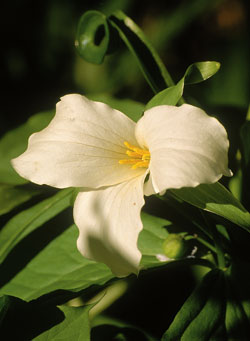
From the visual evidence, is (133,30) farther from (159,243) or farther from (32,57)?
(32,57)

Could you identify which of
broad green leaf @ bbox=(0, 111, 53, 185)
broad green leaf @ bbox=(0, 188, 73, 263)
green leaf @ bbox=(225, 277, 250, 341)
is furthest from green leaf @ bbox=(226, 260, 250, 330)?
broad green leaf @ bbox=(0, 111, 53, 185)

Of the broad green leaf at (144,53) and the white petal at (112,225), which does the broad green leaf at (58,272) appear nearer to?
the white petal at (112,225)

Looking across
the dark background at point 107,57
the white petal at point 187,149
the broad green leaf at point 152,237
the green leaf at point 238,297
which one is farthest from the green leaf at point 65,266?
the dark background at point 107,57

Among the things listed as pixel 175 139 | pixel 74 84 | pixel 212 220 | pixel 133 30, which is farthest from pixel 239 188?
pixel 74 84

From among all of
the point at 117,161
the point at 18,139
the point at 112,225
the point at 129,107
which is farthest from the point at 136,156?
the point at 18,139

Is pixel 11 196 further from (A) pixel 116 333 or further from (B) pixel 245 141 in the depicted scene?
(B) pixel 245 141

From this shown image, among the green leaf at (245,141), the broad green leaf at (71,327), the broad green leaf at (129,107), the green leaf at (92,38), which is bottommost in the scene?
the green leaf at (245,141)

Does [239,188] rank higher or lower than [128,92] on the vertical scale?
higher
